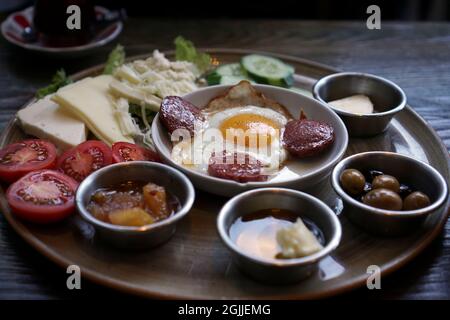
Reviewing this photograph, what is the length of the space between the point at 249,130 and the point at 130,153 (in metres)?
0.82

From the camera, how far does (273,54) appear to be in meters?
4.89

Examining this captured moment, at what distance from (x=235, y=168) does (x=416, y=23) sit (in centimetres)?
377

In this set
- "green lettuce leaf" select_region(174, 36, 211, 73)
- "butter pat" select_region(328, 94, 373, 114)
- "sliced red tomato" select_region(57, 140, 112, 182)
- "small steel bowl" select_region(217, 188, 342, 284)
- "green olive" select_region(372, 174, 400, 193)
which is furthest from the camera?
"green lettuce leaf" select_region(174, 36, 211, 73)

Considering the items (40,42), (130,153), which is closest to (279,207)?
(130,153)

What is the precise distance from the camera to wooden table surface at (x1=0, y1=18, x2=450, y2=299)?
2699 millimetres

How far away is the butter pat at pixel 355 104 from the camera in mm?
3992

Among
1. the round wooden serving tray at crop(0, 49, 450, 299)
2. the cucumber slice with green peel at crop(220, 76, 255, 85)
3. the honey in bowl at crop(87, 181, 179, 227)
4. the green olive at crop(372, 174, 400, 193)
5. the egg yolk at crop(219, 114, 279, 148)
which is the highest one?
the cucumber slice with green peel at crop(220, 76, 255, 85)

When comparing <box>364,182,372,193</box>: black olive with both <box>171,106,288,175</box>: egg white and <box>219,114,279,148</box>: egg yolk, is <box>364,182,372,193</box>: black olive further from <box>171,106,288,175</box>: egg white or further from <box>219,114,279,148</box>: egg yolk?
<box>219,114,279,148</box>: egg yolk

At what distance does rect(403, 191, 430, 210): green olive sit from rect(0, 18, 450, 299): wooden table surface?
248mm

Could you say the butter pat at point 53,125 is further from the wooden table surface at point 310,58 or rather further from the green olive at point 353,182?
the green olive at point 353,182

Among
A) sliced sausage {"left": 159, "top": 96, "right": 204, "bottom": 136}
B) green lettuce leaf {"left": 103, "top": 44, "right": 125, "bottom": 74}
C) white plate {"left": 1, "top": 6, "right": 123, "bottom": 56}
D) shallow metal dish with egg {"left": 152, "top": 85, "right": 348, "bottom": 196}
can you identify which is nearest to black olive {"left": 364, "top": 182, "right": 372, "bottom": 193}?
shallow metal dish with egg {"left": 152, "top": 85, "right": 348, "bottom": 196}

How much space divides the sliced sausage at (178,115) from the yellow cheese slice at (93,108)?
355 mm

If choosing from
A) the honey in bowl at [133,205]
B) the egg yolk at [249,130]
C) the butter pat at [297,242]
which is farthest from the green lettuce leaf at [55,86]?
the butter pat at [297,242]
